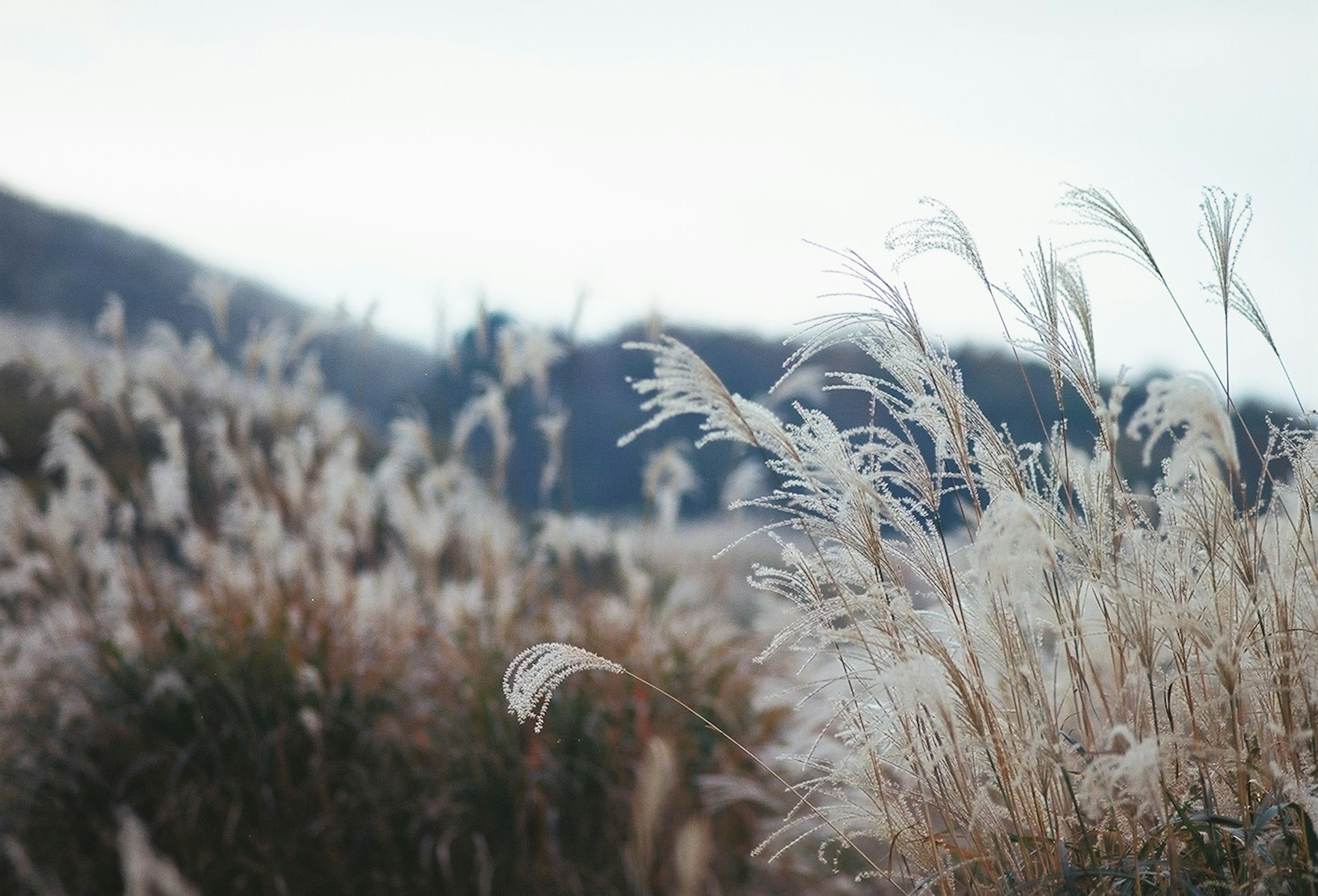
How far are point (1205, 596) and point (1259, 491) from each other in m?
0.23

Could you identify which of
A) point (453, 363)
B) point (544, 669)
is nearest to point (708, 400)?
point (544, 669)

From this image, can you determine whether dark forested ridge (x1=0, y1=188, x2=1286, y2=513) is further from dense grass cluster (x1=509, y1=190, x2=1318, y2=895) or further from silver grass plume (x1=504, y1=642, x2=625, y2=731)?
silver grass plume (x1=504, y1=642, x2=625, y2=731)

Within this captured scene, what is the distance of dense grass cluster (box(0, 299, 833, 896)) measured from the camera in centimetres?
381

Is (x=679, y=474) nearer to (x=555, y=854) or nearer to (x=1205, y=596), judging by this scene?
(x=555, y=854)

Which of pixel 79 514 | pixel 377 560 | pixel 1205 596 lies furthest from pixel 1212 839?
pixel 377 560

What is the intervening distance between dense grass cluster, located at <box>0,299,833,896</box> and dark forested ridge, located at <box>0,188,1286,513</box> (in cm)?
72

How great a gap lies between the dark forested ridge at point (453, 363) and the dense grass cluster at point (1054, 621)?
1.02m

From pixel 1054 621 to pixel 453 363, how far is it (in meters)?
4.50

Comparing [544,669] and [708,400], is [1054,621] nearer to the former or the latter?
[708,400]

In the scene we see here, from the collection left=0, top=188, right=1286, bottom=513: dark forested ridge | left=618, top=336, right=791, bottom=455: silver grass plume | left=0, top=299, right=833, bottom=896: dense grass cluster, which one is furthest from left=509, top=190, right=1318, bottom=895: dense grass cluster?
left=0, top=299, right=833, bottom=896: dense grass cluster

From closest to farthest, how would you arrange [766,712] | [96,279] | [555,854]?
[555,854]
[766,712]
[96,279]

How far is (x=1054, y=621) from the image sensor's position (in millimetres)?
1611

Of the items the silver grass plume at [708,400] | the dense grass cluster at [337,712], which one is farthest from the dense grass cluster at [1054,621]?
the dense grass cluster at [337,712]

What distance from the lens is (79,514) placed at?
530 cm
